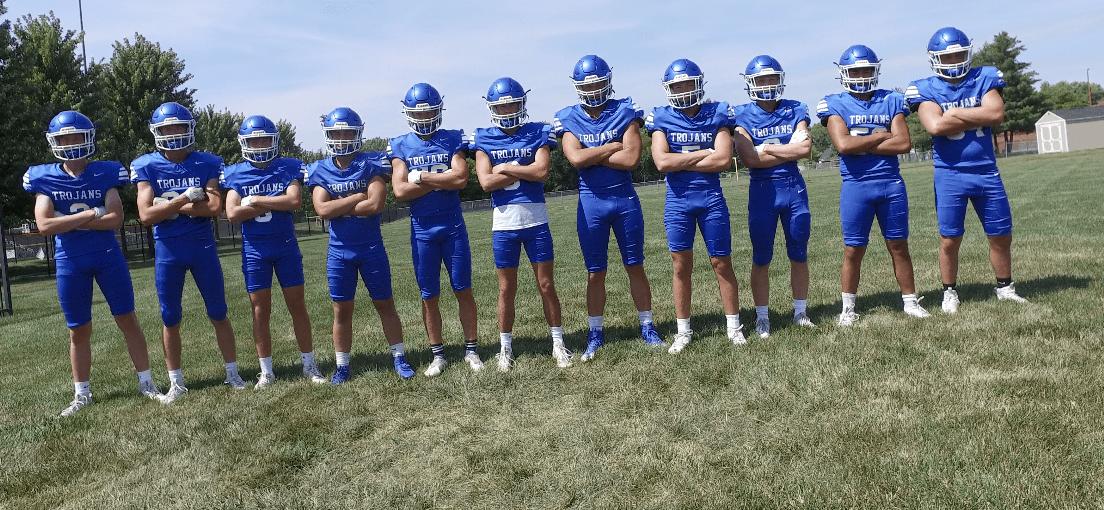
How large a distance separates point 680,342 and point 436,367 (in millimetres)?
2088

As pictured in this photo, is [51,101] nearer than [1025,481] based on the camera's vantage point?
No

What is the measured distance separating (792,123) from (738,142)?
501 millimetres

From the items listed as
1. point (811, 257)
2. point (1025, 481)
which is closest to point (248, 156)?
point (1025, 481)

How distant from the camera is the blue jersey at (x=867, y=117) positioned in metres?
6.42

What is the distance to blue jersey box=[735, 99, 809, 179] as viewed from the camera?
20.9 feet

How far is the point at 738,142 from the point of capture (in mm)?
6348

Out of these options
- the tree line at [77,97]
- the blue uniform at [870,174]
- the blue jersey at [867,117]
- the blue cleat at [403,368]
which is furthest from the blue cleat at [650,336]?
the tree line at [77,97]

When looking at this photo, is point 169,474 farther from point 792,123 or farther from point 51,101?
point 51,101

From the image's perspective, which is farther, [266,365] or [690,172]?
[266,365]

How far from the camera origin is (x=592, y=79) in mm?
6086

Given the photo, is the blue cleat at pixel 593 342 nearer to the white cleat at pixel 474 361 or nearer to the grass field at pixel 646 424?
the grass field at pixel 646 424

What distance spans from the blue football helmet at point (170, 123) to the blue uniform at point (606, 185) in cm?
315

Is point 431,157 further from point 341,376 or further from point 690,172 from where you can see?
point 690,172

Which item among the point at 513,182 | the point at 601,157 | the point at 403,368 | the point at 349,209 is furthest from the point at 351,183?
the point at 601,157
